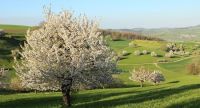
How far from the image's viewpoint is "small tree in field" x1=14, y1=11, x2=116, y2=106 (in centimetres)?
3152

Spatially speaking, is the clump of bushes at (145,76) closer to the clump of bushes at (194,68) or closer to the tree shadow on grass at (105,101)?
the clump of bushes at (194,68)

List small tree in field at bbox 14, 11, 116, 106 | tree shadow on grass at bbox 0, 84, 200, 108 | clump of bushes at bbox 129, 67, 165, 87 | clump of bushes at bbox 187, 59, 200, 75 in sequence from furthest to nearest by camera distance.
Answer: clump of bushes at bbox 187, 59, 200, 75, clump of bushes at bbox 129, 67, 165, 87, tree shadow on grass at bbox 0, 84, 200, 108, small tree in field at bbox 14, 11, 116, 106

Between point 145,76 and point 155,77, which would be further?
point 155,77

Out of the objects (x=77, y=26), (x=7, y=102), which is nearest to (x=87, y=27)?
(x=77, y=26)

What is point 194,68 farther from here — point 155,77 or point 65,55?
point 65,55

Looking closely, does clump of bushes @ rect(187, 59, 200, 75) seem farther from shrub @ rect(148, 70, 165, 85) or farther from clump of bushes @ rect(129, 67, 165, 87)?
clump of bushes @ rect(129, 67, 165, 87)

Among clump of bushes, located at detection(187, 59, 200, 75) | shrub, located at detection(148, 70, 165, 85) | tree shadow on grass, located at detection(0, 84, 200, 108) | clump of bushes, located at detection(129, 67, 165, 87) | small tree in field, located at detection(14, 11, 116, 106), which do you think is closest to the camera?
small tree in field, located at detection(14, 11, 116, 106)

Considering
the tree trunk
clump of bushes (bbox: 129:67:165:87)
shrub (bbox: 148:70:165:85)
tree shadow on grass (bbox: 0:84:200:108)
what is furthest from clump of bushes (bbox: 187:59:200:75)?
the tree trunk

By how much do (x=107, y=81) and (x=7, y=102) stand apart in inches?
696

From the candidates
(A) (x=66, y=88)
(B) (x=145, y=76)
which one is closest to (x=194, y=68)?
(B) (x=145, y=76)

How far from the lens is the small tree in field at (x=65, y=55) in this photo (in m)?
31.5

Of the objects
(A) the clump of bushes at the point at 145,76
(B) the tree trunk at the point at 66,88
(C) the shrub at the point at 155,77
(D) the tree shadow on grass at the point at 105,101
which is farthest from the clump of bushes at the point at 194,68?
(B) the tree trunk at the point at 66,88

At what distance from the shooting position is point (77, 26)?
32438 millimetres

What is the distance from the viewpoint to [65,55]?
31641 millimetres
